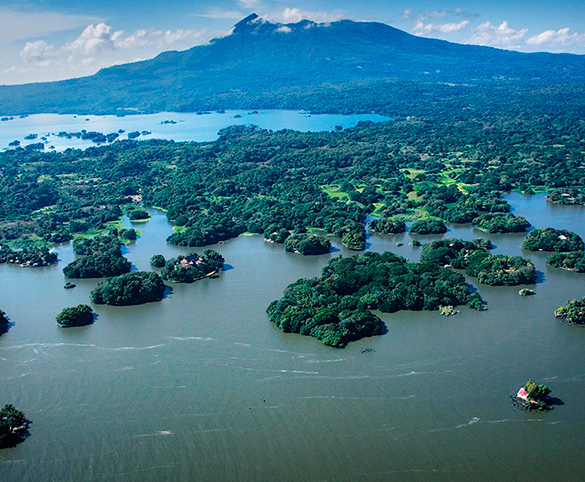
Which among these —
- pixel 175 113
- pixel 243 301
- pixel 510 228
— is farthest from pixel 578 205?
pixel 175 113

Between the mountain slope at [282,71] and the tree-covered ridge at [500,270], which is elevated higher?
the mountain slope at [282,71]

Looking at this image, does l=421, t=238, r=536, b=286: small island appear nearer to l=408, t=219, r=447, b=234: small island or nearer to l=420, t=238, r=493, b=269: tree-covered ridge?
l=420, t=238, r=493, b=269: tree-covered ridge

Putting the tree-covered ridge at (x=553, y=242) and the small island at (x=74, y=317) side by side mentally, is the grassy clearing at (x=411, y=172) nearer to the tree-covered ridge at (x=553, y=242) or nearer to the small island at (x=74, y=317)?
the tree-covered ridge at (x=553, y=242)

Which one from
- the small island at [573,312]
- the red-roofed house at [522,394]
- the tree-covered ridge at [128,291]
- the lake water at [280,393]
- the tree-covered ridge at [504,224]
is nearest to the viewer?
the lake water at [280,393]

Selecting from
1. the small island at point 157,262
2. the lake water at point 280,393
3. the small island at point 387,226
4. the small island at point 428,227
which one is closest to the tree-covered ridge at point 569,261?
the lake water at point 280,393

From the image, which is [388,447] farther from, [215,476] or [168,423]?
[168,423]

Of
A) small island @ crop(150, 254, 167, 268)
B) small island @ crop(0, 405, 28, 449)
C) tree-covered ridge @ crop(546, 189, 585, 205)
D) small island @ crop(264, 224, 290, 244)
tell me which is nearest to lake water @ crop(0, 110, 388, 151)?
tree-covered ridge @ crop(546, 189, 585, 205)

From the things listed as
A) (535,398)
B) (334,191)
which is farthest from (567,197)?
(535,398)
